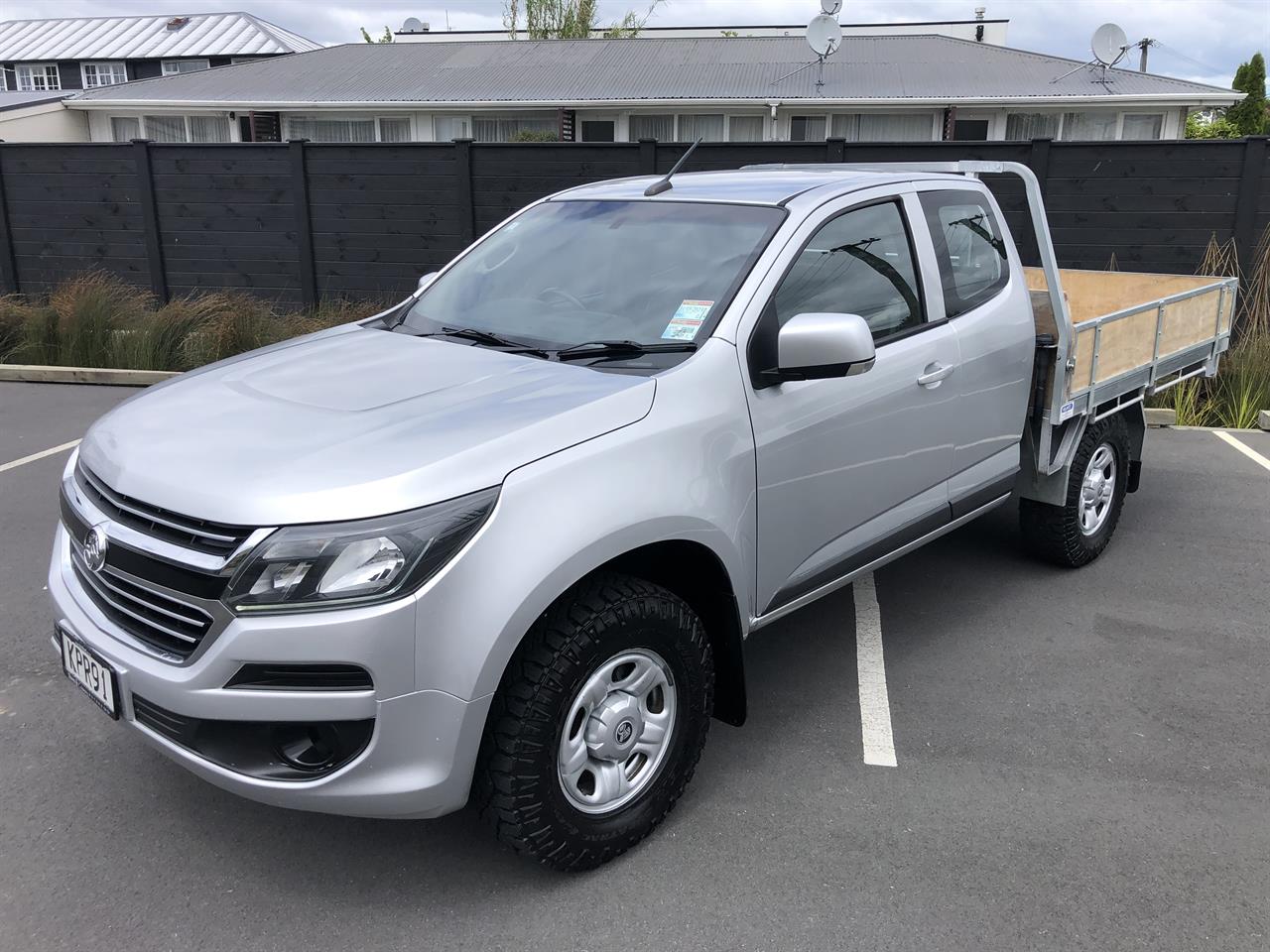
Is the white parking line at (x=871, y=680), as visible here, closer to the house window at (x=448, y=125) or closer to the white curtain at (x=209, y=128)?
the house window at (x=448, y=125)

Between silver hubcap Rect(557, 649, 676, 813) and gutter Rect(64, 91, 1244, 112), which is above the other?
gutter Rect(64, 91, 1244, 112)

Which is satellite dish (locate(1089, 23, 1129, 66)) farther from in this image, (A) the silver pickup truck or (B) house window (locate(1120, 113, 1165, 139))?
(A) the silver pickup truck

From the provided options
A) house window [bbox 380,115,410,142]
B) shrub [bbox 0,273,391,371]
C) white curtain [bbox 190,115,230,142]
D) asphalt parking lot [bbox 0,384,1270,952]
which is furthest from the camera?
white curtain [bbox 190,115,230,142]

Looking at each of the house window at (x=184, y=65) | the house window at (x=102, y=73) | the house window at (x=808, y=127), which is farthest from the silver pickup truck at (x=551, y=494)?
the house window at (x=102, y=73)

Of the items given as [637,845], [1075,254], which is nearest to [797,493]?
[637,845]

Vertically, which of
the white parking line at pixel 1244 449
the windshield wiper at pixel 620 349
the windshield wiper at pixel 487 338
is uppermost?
the windshield wiper at pixel 620 349

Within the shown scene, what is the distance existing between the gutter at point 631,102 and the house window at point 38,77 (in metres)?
30.4

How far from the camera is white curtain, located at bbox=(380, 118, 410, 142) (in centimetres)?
2364

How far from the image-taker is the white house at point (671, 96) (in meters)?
20.9

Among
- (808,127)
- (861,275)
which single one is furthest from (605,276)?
(808,127)

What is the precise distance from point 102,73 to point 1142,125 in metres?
45.6

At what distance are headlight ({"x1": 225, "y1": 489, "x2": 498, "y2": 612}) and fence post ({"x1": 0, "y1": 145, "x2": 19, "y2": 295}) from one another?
12336 millimetres

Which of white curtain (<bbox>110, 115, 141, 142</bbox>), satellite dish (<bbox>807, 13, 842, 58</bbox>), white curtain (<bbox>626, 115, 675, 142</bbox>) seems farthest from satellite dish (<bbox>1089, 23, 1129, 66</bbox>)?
white curtain (<bbox>110, 115, 141, 142</bbox>)

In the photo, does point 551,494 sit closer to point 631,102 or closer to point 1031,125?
point 631,102
